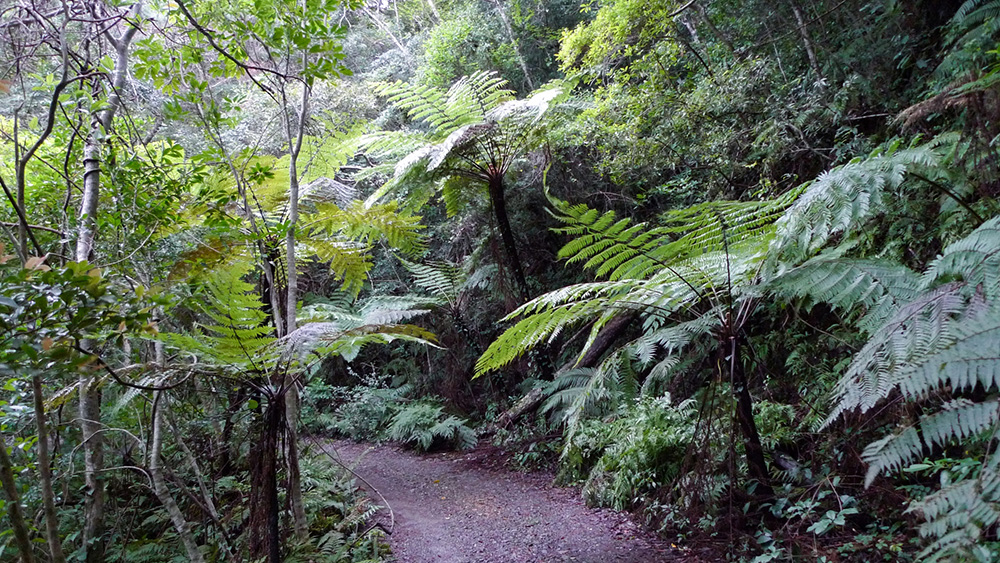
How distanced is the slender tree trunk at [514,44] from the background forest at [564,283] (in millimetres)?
2299

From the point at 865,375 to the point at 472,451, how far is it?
5199mm

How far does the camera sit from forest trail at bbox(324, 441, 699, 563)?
3107mm

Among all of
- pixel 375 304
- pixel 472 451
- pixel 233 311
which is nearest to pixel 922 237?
pixel 233 311

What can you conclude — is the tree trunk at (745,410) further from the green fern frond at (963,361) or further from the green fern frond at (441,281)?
the green fern frond at (441,281)

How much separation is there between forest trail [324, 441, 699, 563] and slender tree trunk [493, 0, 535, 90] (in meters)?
5.69

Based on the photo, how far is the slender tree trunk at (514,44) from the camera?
7.84 meters

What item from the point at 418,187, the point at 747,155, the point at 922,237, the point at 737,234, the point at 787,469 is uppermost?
the point at 418,187

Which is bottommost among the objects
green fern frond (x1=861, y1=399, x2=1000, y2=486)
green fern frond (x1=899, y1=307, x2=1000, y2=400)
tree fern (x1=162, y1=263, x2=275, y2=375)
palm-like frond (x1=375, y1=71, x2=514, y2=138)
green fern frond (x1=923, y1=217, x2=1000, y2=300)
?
green fern frond (x1=861, y1=399, x2=1000, y2=486)

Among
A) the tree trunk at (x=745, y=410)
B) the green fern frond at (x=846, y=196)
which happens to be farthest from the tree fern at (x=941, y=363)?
the tree trunk at (x=745, y=410)

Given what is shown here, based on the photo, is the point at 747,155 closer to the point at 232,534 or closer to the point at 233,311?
the point at 233,311

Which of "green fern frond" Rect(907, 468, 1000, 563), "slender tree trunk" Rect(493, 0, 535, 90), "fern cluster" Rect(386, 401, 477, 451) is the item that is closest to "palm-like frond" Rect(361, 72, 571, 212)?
"slender tree trunk" Rect(493, 0, 535, 90)

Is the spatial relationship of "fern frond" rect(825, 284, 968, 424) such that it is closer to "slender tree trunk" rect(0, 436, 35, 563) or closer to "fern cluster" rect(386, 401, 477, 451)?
"slender tree trunk" rect(0, 436, 35, 563)

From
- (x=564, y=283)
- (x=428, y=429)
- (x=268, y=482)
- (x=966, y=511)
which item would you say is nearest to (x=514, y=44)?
(x=564, y=283)

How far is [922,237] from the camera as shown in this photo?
3256 mm
